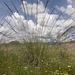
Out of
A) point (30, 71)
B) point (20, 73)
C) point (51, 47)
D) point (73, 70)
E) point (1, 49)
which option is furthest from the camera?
point (1, 49)

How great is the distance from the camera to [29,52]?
7250mm

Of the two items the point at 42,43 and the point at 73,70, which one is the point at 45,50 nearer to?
the point at 42,43

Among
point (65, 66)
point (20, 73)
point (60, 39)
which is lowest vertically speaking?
point (20, 73)

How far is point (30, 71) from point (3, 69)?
23.2 inches

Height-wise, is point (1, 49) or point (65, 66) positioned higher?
point (1, 49)

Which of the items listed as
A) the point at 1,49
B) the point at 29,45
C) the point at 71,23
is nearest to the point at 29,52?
the point at 29,45

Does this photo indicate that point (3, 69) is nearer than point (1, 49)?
→ Yes

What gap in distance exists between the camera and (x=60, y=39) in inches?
245

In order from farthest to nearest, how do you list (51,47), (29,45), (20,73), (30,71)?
(29,45)
(51,47)
(30,71)
(20,73)

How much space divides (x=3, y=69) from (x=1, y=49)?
2543 millimetres

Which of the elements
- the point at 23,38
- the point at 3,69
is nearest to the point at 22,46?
the point at 23,38

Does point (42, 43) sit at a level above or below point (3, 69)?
above

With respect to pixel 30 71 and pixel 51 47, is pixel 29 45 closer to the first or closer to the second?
pixel 51 47

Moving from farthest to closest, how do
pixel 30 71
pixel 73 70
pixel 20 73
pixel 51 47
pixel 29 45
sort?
pixel 29 45
pixel 51 47
pixel 73 70
pixel 30 71
pixel 20 73
